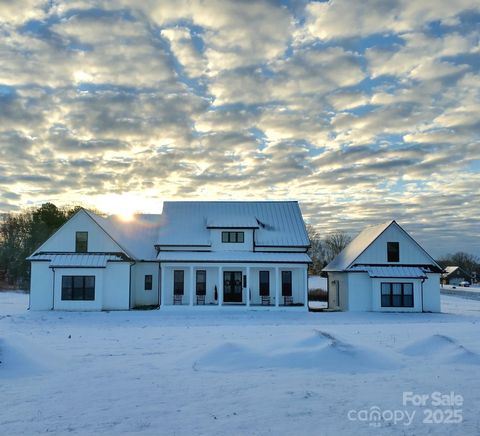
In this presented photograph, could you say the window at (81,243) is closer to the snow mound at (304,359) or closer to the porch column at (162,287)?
the porch column at (162,287)

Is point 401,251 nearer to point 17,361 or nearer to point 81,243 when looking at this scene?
point 81,243

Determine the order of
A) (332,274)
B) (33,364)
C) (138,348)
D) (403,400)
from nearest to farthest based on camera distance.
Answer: (403,400), (33,364), (138,348), (332,274)

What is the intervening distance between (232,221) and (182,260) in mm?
4874

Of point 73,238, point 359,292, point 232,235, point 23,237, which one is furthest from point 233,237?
point 23,237

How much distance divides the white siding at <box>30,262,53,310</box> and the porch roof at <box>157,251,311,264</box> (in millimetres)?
6865

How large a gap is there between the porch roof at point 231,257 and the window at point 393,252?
541cm

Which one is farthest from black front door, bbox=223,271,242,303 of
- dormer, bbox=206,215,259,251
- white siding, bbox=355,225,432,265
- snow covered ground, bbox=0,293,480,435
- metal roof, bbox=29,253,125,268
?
snow covered ground, bbox=0,293,480,435

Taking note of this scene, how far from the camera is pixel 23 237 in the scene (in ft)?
261

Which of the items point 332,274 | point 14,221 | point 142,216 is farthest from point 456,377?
point 14,221

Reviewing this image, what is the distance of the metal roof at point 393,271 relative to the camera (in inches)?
1286

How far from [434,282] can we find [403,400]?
24.7m

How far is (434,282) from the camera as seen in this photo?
33281mm

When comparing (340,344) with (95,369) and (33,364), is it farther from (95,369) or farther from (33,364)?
(33,364)

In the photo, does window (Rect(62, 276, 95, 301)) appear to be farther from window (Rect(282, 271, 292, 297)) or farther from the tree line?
the tree line
